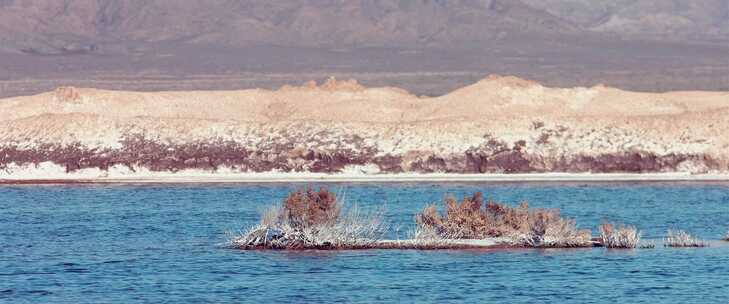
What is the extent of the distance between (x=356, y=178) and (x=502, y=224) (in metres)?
31.2

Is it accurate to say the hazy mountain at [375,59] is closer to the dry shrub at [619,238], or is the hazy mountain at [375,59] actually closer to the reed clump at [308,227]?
the reed clump at [308,227]

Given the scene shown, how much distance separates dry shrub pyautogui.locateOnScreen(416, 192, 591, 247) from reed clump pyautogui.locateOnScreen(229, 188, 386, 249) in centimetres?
149

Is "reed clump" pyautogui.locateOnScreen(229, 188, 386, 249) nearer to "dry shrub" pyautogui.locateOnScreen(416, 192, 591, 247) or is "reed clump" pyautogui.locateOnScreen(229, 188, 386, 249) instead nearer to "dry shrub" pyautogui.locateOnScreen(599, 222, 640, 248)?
"dry shrub" pyautogui.locateOnScreen(416, 192, 591, 247)

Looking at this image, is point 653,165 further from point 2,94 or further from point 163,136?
point 2,94

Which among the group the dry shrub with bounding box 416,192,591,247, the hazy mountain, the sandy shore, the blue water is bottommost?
the blue water

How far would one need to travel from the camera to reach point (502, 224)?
35188 mm

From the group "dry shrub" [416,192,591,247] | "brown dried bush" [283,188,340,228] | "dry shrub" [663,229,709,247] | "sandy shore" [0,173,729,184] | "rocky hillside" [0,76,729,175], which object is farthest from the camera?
"rocky hillside" [0,76,729,175]

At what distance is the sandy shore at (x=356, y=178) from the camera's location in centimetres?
6451

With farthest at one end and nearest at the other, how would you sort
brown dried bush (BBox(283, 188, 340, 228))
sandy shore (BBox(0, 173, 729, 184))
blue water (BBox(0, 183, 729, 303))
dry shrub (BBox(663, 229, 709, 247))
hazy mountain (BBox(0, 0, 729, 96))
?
hazy mountain (BBox(0, 0, 729, 96)), sandy shore (BBox(0, 173, 729, 184)), dry shrub (BBox(663, 229, 709, 247)), brown dried bush (BBox(283, 188, 340, 228)), blue water (BBox(0, 183, 729, 303))

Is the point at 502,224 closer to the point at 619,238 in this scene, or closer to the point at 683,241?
the point at 619,238

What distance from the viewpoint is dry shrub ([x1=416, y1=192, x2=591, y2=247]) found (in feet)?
113

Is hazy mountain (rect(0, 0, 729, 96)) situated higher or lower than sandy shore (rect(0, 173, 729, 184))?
higher

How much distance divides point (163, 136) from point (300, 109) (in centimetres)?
1292

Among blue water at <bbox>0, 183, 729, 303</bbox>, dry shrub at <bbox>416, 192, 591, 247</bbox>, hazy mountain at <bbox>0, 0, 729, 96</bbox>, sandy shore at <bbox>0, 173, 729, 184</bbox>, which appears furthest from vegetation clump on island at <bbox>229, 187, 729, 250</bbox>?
hazy mountain at <bbox>0, 0, 729, 96</bbox>
